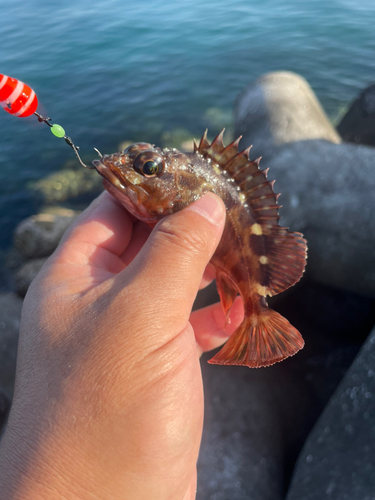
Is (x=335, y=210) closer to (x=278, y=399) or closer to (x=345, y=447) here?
(x=278, y=399)

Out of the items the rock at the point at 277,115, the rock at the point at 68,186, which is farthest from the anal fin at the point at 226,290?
the rock at the point at 68,186

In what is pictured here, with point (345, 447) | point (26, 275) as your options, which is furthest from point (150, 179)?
point (26, 275)

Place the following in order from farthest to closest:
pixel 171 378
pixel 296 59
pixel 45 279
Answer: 1. pixel 296 59
2. pixel 45 279
3. pixel 171 378

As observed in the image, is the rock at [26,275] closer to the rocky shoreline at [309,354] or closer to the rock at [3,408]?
the rocky shoreline at [309,354]

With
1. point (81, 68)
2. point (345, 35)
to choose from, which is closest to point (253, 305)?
point (81, 68)

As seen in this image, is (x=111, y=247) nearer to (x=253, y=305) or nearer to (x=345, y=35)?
(x=253, y=305)

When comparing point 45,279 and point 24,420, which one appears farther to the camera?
point 45,279

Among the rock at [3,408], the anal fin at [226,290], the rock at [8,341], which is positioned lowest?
the rock at [3,408]
